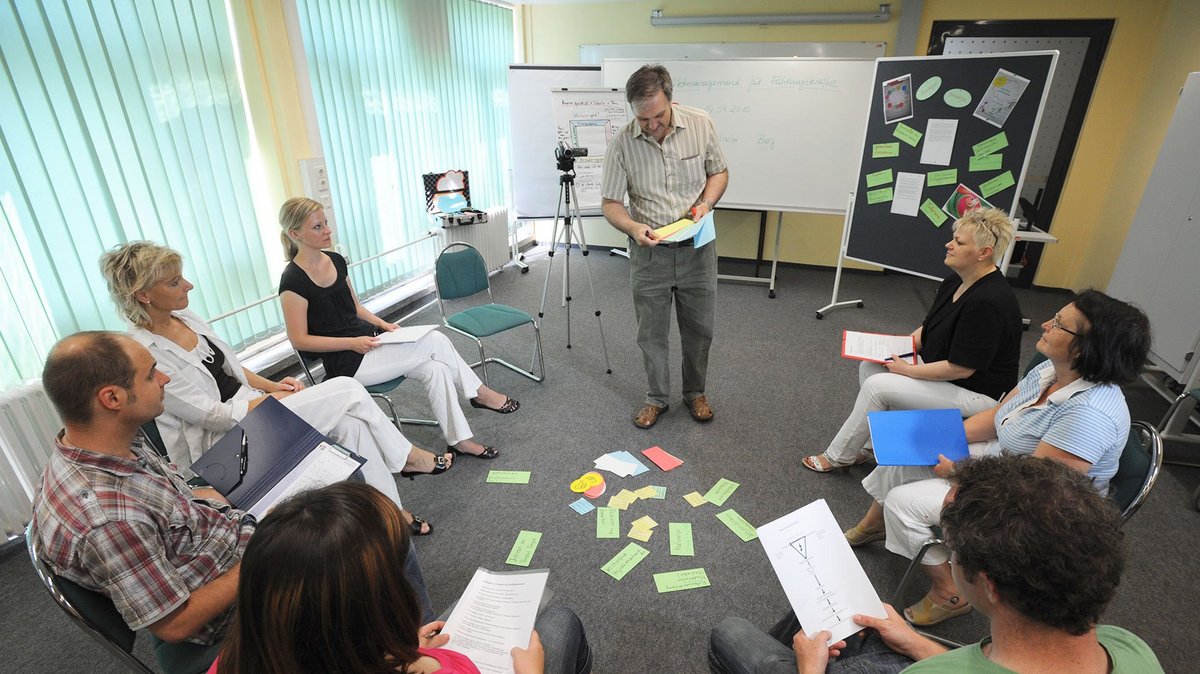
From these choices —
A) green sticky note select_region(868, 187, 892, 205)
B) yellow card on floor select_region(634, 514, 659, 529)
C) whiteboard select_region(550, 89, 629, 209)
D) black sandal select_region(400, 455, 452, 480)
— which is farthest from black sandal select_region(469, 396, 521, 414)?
green sticky note select_region(868, 187, 892, 205)

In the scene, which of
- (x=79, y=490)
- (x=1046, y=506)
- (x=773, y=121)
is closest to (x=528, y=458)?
(x=79, y=490)

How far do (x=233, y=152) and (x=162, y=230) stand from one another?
0.57 m

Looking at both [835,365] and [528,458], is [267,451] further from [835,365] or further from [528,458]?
[835,365]

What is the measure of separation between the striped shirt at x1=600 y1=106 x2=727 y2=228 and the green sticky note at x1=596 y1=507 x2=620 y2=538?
51.5 inches

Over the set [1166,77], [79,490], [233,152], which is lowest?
[79,490]

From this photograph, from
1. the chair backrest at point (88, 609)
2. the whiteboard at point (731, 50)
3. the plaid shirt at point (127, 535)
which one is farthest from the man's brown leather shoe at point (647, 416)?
the whiteboard at point (731, 50)

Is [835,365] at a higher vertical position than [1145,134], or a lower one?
lower

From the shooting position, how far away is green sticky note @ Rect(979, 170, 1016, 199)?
3393mm

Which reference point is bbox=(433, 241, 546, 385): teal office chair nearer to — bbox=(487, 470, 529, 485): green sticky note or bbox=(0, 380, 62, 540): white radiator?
bbox=(487, 470, 529, 485): green sticky note

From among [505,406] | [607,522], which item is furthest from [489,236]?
[607,522]

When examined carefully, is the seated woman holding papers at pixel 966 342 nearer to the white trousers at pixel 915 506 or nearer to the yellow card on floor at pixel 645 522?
the white trousers at pixel 915 506

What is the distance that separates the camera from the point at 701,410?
2.92 metres

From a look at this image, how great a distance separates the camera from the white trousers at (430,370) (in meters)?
2.48

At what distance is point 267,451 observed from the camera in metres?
1.65
